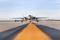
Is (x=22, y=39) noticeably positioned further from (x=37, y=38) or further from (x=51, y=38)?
(x=51, y=38)

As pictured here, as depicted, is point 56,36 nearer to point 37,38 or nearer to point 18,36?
point 37,38

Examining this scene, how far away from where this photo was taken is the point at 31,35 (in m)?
7.82

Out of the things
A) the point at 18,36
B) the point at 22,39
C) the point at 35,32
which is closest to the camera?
the point at 22,39

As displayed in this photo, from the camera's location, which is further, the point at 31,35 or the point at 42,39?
the point at 31,35

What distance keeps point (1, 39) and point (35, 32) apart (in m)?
1.66

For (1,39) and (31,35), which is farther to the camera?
(31,35)

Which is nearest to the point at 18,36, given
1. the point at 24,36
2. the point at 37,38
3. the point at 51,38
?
the point at 24,36

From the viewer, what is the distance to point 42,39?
7074 millimetres

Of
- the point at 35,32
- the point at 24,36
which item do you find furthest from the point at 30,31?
the point at 24,36

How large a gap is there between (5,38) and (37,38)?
1.24 metres

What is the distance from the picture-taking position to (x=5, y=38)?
733cm

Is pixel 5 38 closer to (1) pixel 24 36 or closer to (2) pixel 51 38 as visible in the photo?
(1) pixel 24 36

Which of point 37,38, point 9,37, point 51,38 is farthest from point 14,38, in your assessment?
point 51,38

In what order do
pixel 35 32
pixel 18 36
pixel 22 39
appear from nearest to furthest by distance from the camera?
pixel 22 39
pixel 18 36
pixel 35 32
